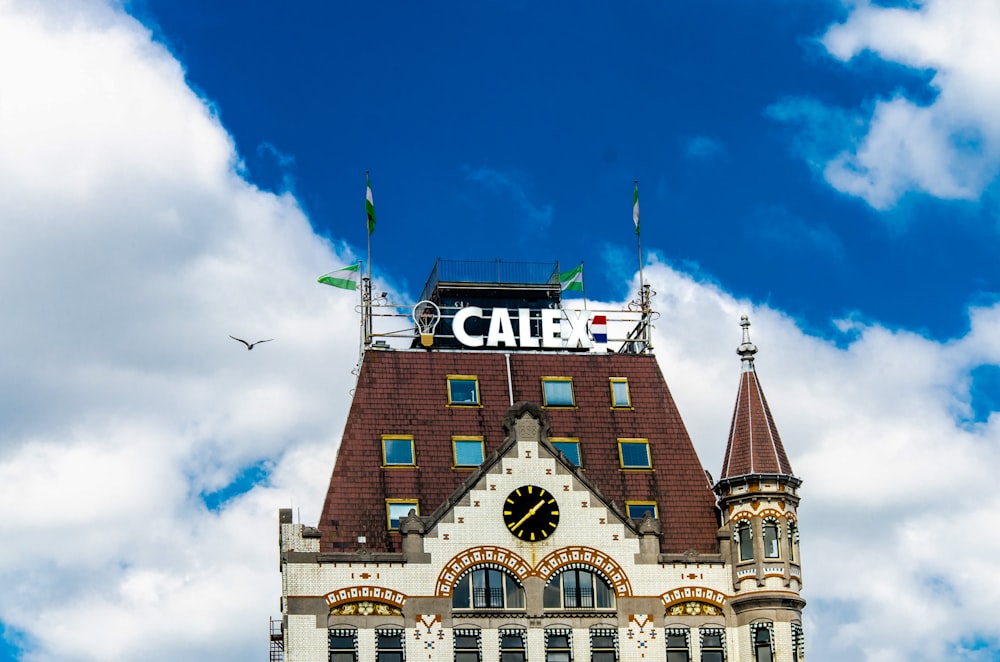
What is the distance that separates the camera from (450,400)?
123m

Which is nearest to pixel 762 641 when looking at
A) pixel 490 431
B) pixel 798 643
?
pixel 798 643

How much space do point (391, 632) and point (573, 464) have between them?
48.4 feet

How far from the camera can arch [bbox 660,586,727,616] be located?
4574 inches

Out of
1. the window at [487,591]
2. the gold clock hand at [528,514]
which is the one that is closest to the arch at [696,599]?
the window at [487,591]

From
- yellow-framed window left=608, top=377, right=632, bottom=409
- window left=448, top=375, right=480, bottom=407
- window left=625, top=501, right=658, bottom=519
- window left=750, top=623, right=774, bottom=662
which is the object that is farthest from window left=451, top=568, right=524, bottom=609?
yellow-framed window left=608, top=377, right=632, bottom=409

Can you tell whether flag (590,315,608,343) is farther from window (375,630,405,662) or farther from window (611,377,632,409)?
window (375,630,405,662)

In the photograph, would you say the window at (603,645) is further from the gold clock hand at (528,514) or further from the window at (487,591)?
the gold clock hand at (528,514)

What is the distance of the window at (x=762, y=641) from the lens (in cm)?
11531

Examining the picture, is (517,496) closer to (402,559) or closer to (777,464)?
(402,559)

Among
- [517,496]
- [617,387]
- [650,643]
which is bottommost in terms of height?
[650,643]

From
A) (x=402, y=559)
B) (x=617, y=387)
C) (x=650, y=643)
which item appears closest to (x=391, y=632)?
(x=402, y=559)

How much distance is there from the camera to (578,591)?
116m

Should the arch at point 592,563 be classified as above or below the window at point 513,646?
above

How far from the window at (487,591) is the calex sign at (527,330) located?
53.0 feet
